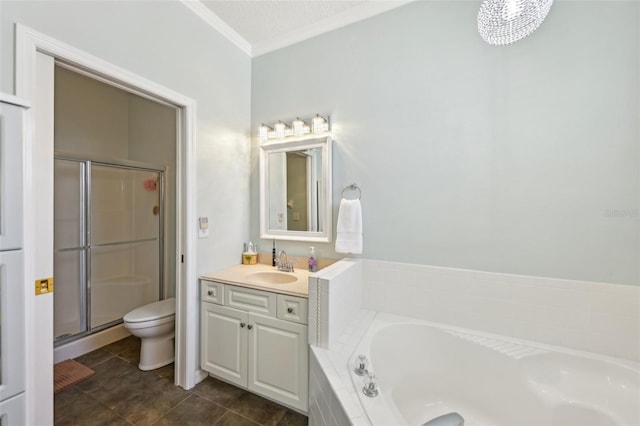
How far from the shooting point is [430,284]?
5.67 feet

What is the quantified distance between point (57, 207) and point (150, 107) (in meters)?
1.39

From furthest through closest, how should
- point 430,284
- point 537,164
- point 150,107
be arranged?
1. point 150,107
2. point 430,284
3. point 537,164

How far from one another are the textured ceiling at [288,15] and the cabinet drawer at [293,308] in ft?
6.88

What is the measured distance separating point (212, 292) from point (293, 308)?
2.29 feet

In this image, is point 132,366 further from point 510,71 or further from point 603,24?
point 603,24

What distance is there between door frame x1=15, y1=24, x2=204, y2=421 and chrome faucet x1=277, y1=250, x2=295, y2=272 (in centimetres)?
65

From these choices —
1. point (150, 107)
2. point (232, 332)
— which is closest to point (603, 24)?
point (232, 332)

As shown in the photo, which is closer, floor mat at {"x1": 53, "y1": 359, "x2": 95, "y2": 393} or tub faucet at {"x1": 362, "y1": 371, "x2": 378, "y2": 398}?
tub faucet at {"x1": 362, "y1": 371, "x2": 378, "y2": 398}

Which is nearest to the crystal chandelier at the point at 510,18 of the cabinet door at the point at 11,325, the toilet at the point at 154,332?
the cabinet door at the point at 11,325

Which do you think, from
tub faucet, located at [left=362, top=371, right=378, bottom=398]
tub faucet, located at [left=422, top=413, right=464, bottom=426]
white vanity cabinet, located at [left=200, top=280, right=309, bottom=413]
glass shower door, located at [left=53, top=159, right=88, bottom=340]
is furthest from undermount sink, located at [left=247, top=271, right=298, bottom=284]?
glass shower door, located at [left=53, top=159, right=88, bottom=340]

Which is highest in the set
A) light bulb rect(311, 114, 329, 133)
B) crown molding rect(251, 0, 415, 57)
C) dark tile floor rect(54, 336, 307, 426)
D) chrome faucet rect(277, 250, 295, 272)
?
crown molding rect(251, 0, 415, 57)

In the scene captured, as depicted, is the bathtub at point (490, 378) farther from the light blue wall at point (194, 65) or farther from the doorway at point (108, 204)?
the doorway at point (108, 204)

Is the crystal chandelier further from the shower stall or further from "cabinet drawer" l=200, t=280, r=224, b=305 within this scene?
the shower stall

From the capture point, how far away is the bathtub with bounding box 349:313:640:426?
1.25 metres
